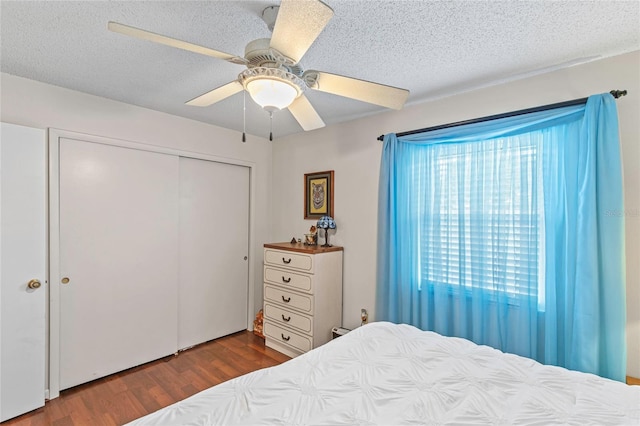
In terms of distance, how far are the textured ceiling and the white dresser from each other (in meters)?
1.59

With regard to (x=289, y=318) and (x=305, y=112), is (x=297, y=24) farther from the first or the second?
(x=289, y=318)

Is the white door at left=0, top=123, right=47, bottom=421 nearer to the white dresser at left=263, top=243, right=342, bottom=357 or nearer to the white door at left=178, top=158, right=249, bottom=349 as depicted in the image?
the white door at left=178, top=158, right=249, bottom=349

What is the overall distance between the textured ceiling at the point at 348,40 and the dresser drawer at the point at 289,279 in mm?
1740

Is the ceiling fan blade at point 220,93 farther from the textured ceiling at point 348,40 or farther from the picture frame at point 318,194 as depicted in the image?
the picture frame at point 318,194

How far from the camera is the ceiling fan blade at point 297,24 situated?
0.98 meters

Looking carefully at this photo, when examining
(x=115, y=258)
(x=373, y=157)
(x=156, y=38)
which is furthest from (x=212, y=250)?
(x=156, y=38)

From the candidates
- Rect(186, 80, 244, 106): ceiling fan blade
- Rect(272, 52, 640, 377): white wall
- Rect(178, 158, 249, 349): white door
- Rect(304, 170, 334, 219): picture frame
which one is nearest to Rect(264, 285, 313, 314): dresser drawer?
Rect(272, 52, 640, 377): white wall

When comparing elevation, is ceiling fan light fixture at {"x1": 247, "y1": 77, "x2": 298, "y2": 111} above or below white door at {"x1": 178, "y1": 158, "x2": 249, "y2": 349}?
above

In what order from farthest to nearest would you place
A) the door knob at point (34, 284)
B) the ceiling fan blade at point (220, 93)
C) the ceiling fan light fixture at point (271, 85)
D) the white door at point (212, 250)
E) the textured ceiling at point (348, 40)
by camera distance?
the white door at point (212, 250) < the door knob at point (34, 284) < the ceiling fan blade at point (220, 93) < the textured ceiling at point (348, 40) < the ceiling fan light fixture at point (271, 85)

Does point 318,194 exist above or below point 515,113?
below

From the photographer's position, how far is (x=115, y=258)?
8.54 feet

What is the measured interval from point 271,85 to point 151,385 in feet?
8.36

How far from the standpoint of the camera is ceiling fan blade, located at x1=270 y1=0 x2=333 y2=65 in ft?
3.21

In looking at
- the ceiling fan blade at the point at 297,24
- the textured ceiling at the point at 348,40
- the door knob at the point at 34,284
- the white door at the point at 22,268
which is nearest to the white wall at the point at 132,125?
the textured ceiling at the point at 348,40
